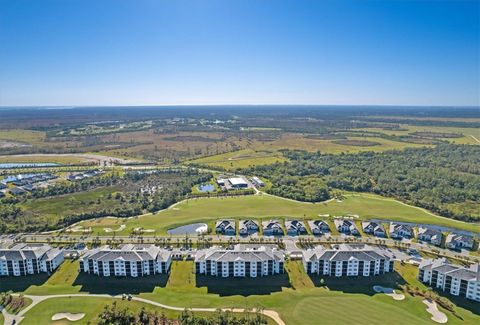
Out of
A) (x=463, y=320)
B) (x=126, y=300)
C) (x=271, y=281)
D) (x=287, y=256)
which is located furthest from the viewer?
(x=287, y=256)

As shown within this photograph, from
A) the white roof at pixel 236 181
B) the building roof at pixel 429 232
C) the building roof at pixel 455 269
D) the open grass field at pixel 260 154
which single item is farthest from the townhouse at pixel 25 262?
the open grass field at pixel 260 154

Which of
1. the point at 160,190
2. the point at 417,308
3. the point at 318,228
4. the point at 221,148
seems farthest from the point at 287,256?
the point at 221,148

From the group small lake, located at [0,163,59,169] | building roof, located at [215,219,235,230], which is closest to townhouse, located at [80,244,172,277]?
building roof, located at [215,219,235,230]

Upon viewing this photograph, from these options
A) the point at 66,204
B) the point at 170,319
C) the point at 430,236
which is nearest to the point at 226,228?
the point at 170,319

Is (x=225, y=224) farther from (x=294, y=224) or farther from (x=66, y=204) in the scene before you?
(x=66, y=204)

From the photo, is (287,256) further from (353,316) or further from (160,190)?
(160,190)
